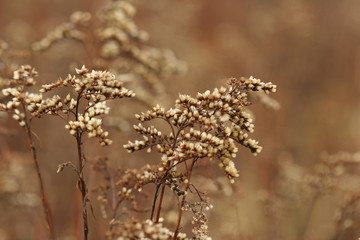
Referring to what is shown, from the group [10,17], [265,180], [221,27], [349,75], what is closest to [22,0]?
[10,17]

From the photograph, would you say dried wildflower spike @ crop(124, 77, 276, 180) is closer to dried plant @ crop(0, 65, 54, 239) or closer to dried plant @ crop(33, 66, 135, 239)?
dried plant @ crop(33, 66, 135, 239)

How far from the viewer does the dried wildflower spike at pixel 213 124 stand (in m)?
2.36

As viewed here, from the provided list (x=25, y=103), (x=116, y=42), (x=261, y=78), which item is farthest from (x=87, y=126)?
(x=261, y=78)

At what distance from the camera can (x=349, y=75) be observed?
1323cm

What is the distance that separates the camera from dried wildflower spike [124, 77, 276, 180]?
2.36 meters

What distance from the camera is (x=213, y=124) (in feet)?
7.71

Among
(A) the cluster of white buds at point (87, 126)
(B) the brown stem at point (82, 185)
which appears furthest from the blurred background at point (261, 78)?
(A) the cluster of white buds at point (87, 126)

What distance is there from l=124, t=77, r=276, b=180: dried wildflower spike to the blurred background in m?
2.81

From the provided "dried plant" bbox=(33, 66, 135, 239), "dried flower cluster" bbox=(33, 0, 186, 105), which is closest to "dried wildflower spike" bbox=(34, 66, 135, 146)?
"dried plant" bbox=(33, 66, 135, 239)

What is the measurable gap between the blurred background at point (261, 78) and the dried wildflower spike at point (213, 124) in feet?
9.23

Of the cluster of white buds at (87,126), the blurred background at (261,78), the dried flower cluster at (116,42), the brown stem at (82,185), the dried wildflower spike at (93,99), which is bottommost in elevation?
the brown stem at (82,185)

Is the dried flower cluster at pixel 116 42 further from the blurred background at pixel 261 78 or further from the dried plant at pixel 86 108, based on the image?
the dried plant at pixel 86 108

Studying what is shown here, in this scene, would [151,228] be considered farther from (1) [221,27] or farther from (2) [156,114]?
(1) [221,27]

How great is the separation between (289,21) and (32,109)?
8.69 meters
